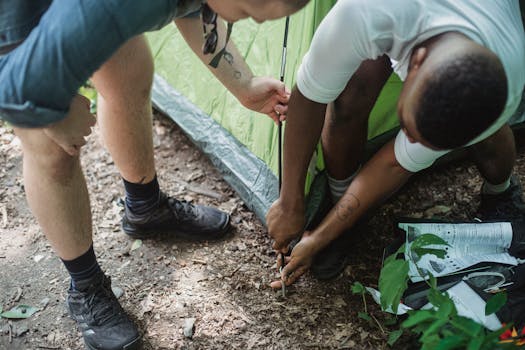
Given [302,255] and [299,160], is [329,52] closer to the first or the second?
[299,160]

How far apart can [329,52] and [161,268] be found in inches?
32.9

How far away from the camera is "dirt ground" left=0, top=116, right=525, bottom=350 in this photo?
1484 millimetres

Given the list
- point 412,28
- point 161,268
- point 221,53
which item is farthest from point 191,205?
point 412,28

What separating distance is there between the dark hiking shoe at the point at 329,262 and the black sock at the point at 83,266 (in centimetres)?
60

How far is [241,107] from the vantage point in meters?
1.78

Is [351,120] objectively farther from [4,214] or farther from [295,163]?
[4,214]

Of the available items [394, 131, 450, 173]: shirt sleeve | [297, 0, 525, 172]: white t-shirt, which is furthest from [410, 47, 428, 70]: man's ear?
[394, 131, 450, 173]: shirt sleeve

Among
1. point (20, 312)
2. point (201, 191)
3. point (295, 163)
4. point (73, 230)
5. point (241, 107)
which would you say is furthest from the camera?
point (201, 191)

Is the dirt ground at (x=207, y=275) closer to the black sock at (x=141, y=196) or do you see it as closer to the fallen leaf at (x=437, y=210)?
→ the fallen leaf at (x=437, y=210)

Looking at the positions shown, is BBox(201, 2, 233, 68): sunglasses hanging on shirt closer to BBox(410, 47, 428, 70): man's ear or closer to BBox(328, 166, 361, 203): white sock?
BBox(410, 47, 428, 70): man's ear

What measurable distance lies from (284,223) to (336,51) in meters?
0.50

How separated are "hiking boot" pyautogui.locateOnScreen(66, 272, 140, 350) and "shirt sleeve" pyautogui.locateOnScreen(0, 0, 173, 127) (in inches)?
25.5

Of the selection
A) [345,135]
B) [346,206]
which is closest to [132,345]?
[346,206]

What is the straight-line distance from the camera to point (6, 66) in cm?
90
